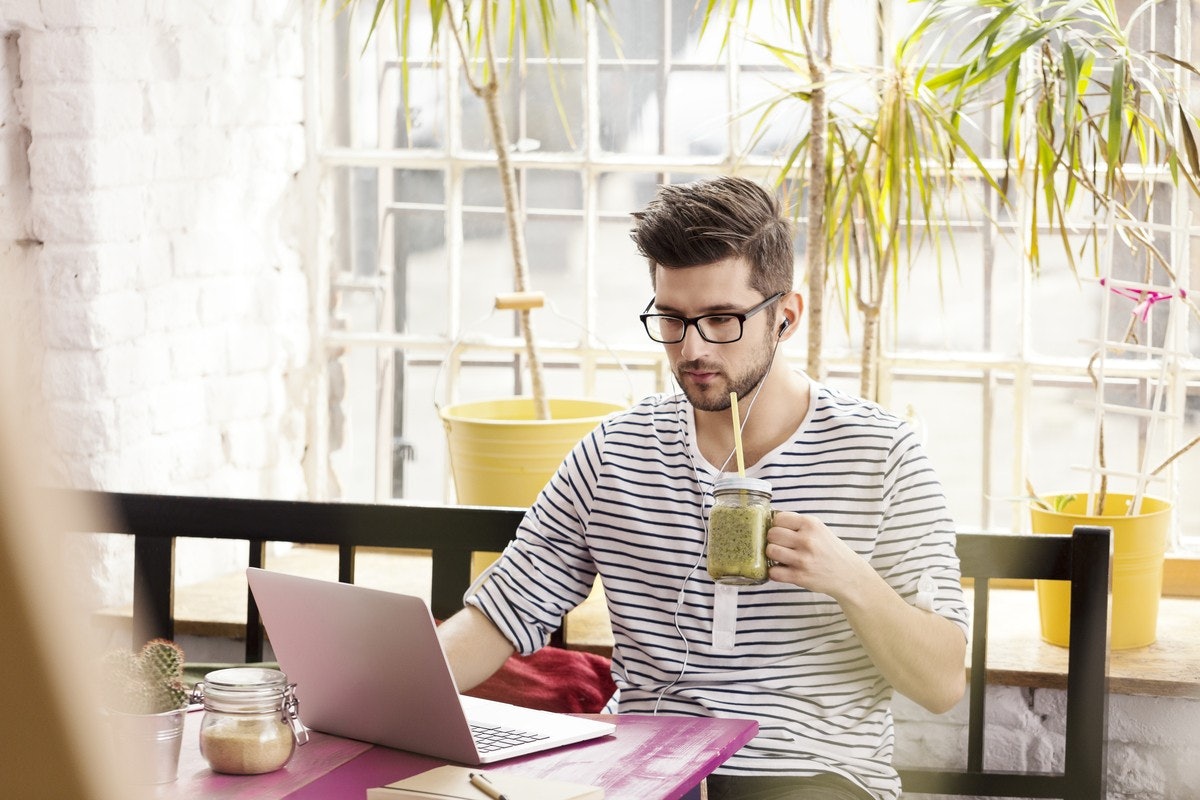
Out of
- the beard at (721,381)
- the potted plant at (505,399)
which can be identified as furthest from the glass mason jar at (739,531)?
the potted plant at (505,399)

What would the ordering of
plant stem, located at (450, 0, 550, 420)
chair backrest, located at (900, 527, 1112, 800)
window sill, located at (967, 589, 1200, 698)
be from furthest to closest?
1. plant stem, located at (450, 0, 550, 420)
2. window sill, located at (967, 589, 1200, 698)
3. chair backrest, located at (900, 527, 1112, 800)

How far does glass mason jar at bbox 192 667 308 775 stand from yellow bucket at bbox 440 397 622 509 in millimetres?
1114

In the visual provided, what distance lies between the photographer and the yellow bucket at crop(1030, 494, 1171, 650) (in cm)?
216

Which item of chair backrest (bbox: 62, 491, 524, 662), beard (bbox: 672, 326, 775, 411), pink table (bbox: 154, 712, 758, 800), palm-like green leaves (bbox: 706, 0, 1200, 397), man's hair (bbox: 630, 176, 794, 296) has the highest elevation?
palm-like green leaves (bbox: 706, 0, 1200, 397)

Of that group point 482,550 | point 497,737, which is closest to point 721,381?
point 482,550

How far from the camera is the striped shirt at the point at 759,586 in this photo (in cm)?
165

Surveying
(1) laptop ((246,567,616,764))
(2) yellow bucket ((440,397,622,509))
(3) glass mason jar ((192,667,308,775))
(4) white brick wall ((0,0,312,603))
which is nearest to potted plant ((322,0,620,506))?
(2) yellow bucket ((440,397,622,509))

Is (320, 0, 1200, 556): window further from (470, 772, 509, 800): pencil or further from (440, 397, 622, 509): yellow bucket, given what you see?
(470, 772, 509, 800): pencil

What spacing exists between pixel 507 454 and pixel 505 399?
0.91 ft

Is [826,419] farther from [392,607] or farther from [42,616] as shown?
[42,616]

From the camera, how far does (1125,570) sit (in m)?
2.18

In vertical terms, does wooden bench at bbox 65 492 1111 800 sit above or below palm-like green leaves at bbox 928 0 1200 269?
below

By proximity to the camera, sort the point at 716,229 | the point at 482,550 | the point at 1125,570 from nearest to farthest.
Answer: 1. the point at 716,229
2. the point at 482,550
3. the point at 1125,570

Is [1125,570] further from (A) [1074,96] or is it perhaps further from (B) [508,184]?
(B) [508,184]
